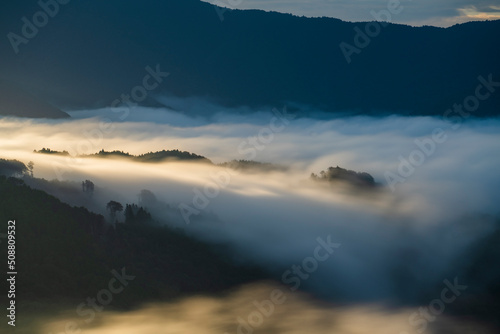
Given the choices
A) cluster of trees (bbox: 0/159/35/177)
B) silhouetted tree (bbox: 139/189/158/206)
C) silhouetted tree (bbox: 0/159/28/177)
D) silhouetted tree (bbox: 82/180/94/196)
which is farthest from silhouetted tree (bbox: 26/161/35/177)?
silhouetted tree (bbox: 139/189/158/206)

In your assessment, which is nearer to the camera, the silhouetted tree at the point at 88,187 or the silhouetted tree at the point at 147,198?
the silhouetted tree at the point at 88,187

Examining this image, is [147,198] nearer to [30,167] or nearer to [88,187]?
[88,187]

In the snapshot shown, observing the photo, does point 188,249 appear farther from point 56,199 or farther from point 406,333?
point 406,333

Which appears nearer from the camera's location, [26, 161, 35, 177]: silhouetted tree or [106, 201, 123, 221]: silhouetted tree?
[26, 161, 35, 177]: silhouetted tree

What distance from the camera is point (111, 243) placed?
16550 centimetres

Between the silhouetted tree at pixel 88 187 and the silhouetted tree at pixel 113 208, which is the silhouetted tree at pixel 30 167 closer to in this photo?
the silhouetted tree at pixel 88 187

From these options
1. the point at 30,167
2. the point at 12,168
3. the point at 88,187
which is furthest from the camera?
the point at 88,187

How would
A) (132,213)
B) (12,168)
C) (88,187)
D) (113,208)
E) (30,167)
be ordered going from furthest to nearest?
(132,213)
(113,208)
(88,187)
(30,167)
(12,168)

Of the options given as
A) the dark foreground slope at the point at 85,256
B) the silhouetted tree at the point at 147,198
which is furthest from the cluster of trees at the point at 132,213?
the dark foreground slope at the point at 85,256

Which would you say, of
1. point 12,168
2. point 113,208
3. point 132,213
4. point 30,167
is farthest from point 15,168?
point 132,213

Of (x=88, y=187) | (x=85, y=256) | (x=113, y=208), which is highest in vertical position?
(x=88, y=187)

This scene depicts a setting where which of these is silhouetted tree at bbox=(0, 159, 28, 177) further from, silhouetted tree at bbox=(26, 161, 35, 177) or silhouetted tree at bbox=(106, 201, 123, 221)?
silhouetted tree at bbox=(106, 201, 123, 221)

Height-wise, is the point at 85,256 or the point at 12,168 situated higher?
the point at 12,168

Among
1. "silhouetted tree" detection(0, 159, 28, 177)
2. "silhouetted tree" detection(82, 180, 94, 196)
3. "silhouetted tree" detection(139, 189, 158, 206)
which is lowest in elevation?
"silhouetted tree" detection(0, 159, 28, 177)
